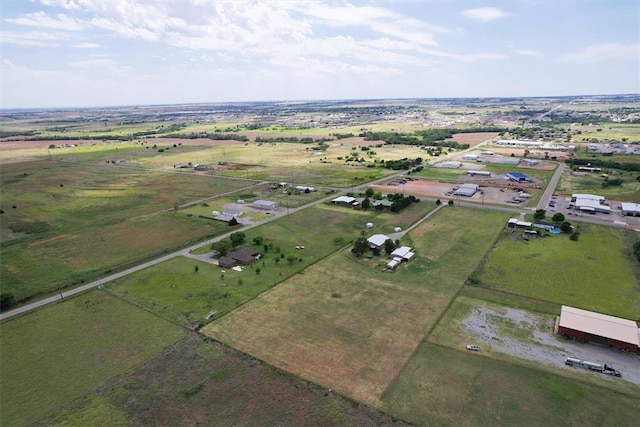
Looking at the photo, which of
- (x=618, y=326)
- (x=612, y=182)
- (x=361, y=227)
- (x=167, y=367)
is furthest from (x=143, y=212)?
(x=612, y=182)

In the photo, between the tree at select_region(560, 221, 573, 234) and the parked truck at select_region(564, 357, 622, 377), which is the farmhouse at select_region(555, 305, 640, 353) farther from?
the tree at select_region(560, 221, 573, 234)

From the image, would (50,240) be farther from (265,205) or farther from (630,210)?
(630,210)

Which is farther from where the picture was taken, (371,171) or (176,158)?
(176,158)

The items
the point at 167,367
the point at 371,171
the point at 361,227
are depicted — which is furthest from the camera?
the point at 371,171

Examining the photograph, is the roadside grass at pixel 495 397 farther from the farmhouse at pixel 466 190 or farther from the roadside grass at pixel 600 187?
the roadside grass at pixel 600 187

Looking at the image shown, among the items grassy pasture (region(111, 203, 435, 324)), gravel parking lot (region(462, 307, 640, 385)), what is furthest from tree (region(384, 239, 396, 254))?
gravel parking lot (region(462, 307, 640, 385))

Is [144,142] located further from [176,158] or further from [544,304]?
[544,304]
